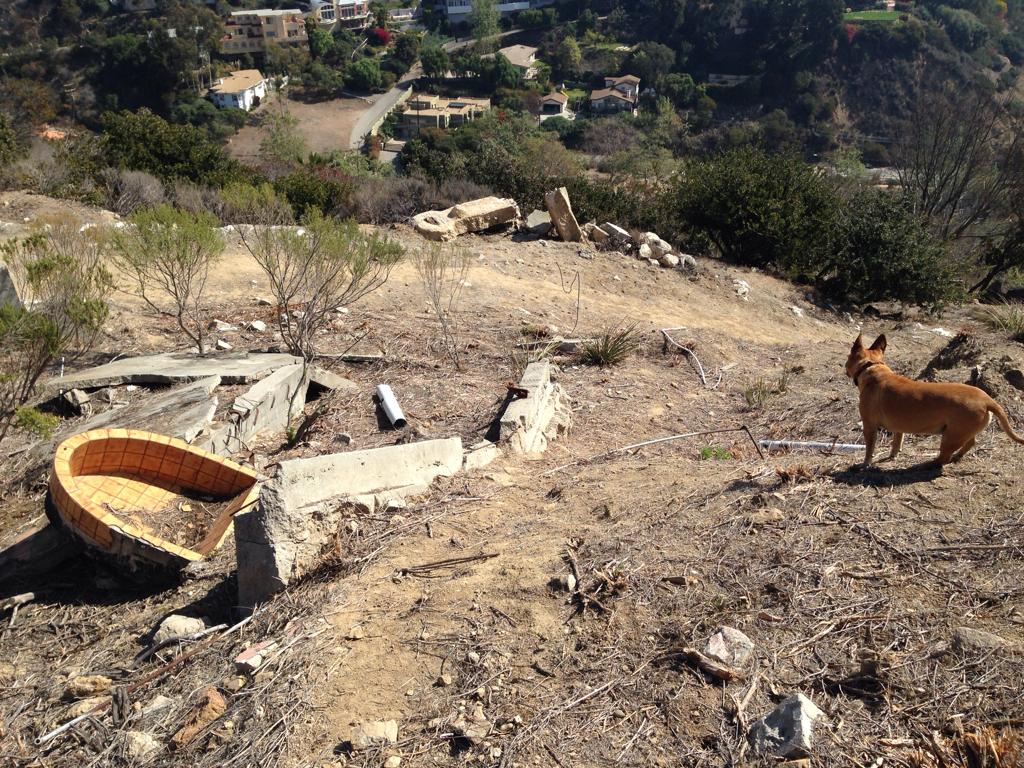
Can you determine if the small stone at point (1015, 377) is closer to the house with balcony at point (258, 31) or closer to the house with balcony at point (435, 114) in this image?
the house with balcony at point (435, 114)

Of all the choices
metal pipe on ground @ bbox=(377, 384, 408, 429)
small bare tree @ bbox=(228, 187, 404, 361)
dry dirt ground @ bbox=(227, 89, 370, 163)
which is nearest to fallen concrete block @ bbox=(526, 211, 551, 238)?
small bare tree @ bbox=(228, 187, 404, 361)

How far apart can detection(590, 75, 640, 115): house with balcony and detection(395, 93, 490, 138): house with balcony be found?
26.1 feet

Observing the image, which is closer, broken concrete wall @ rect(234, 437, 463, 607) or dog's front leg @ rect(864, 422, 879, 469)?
broken concrete wall @ rect(234, 437, 463, 607)

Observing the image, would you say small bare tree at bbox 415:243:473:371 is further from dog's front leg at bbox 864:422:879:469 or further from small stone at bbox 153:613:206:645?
small stone at bbox 153:613:206:645

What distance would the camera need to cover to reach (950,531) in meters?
3.91

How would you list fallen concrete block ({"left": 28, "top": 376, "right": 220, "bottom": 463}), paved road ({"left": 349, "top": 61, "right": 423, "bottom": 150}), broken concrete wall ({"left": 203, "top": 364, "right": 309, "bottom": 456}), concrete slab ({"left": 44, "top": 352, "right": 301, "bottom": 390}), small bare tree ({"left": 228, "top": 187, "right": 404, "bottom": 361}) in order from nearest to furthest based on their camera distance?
fallen concrete block ({"left": 28, "top": 376, "right": 220, "bottom": 463}) < broken concrete wall ({"left": 203, "top": 364, "right": 309, "bottom": 456}) < concrete slab ({"left": 44, "top": 352, "right": 301, "bottom": 390}) < small bare tree ({"left": 228, "top": 187, "right": 404, "bottom": 361}) < paved road ({"left": 349, "top": 61, "right": 423, "bottom": 150})

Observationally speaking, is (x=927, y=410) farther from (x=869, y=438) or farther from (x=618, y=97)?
(x=618, y=97)

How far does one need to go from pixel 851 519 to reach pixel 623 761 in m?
1.95

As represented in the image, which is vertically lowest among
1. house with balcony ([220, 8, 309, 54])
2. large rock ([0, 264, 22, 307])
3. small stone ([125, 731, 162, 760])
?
house with balcony ([220, 8, 309, 54])

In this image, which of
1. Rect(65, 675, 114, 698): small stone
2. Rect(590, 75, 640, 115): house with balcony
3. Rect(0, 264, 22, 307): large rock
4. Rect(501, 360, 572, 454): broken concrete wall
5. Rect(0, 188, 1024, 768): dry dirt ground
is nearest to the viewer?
Rect(0, 188, 1024, 768): dry dirt ground

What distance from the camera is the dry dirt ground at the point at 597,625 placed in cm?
295

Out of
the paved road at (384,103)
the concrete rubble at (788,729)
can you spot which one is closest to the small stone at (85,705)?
the concrete rubble at (788,729)

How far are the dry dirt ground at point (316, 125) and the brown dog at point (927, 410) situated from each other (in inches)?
1697

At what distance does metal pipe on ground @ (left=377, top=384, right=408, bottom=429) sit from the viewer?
22.2 feet
